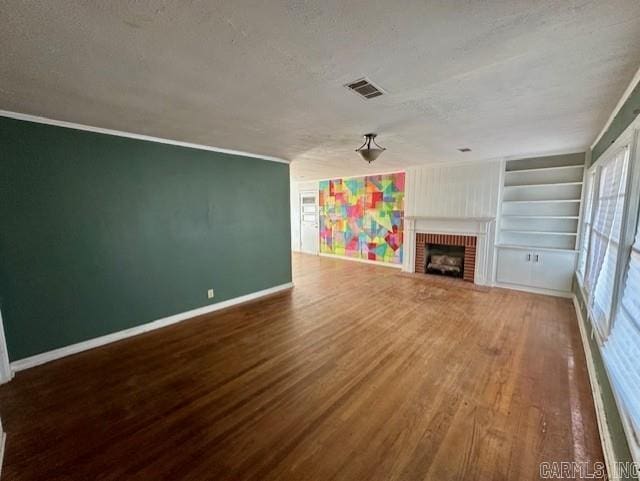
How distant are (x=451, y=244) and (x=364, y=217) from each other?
2394mm

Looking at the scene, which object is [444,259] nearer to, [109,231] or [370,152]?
[370,152]

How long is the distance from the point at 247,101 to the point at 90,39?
1.01m

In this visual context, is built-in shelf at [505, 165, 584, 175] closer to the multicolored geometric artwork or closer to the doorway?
the multicolored geometric artwork

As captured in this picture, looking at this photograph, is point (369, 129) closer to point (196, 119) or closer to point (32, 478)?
point (196, 119)

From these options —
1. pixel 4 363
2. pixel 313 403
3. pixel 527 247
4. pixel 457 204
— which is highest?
pixel 457 204

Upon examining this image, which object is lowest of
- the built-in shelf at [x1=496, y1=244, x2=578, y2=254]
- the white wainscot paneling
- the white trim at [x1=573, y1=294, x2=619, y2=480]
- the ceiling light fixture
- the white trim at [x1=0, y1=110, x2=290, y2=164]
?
the white trim at [x1=573, y1=294, x2=619, y2=480]

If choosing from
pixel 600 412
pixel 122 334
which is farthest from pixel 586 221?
pixel 122 334

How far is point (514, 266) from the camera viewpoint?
Result: 15.8 feet

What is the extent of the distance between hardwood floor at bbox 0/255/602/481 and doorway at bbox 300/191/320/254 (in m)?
5.27

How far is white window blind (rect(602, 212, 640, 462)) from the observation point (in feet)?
4.09

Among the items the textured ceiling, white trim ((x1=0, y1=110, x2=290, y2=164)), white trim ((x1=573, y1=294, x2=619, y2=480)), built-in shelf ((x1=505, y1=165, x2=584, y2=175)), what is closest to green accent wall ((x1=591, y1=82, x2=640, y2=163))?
the textured ceiling

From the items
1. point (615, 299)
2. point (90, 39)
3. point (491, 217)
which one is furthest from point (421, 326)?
point (90, 39)

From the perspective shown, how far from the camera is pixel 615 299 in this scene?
6.22 ft

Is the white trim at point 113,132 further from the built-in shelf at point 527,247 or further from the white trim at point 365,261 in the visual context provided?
the built-in shelf at point 527,247
